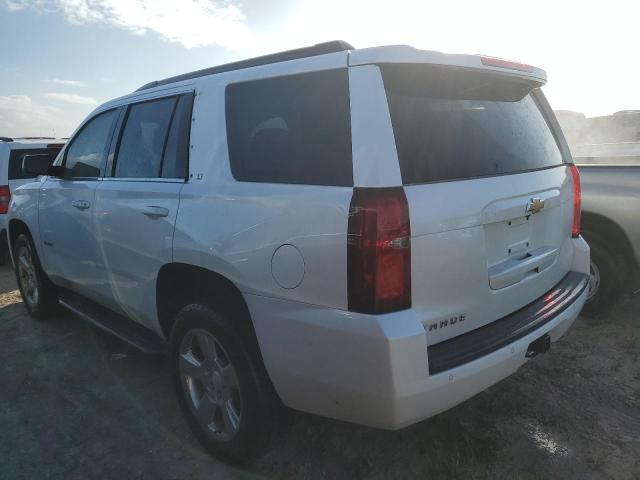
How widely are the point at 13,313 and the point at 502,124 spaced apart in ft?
16.6

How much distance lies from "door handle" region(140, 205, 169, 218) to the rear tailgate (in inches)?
54.2

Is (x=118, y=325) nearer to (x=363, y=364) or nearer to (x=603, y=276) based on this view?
(x=363, y=364)

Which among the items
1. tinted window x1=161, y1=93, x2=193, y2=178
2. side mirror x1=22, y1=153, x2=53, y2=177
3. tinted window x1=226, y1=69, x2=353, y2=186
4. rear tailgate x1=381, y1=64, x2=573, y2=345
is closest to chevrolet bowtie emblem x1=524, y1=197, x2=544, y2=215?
rear tailgate x1=381, y1=64, x2=573, y2=345

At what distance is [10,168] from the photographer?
720 cm

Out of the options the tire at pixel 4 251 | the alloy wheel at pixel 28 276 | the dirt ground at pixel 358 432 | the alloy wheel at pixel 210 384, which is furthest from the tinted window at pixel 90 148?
the tire at pixel 4 251

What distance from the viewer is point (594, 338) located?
3.95 metres

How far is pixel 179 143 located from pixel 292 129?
89cm

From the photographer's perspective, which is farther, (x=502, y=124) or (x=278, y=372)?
(x=502, y=124)

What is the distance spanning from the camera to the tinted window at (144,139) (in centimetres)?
304

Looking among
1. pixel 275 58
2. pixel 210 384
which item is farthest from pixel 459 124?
pixel 210 384

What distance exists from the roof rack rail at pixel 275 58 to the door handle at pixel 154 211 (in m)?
0.81

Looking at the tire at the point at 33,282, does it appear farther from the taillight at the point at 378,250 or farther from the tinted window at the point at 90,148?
the taillight at the point at 378,250

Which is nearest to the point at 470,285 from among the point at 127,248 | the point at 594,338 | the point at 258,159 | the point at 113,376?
the point at 258,159

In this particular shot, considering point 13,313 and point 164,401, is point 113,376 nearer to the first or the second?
point 164,401
